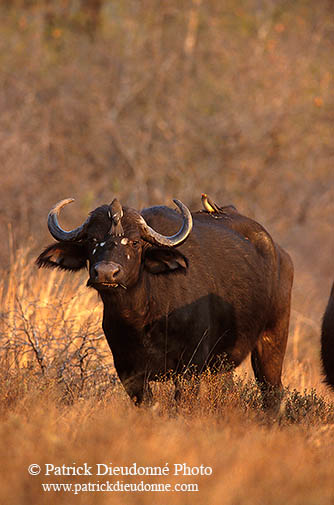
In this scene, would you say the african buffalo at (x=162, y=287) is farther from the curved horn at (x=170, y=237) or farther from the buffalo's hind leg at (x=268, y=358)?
the buffalo's hind leg at (x=268, y=358)

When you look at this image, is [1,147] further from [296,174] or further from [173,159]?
[296,174]

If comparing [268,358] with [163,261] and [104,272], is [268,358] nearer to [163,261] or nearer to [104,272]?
[163,261]

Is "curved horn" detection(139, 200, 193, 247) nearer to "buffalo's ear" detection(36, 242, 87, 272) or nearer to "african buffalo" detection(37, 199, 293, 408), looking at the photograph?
"african buffalo" detection(37, 199, 293, 408)

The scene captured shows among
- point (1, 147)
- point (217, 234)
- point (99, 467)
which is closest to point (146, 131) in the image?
point (1, 147)

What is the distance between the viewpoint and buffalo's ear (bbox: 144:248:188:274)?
233 inches

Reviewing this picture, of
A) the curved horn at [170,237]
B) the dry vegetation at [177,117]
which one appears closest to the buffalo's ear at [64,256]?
the curved horn at [170,237]

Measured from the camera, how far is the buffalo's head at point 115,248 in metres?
5.41

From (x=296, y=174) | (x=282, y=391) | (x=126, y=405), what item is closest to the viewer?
(x=126, y=405)

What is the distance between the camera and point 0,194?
1366cm

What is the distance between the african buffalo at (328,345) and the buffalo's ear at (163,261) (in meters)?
1.81

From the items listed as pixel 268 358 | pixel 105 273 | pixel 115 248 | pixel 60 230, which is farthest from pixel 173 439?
pixel 268 358

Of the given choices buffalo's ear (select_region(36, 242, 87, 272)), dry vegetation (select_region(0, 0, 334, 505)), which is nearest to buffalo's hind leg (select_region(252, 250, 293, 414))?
dry vegetation (select_region(0, 0, 334, 505))

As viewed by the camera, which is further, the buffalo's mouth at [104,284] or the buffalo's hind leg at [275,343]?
the buffalo's hind leg at [275,343]

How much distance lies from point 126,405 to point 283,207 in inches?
553
